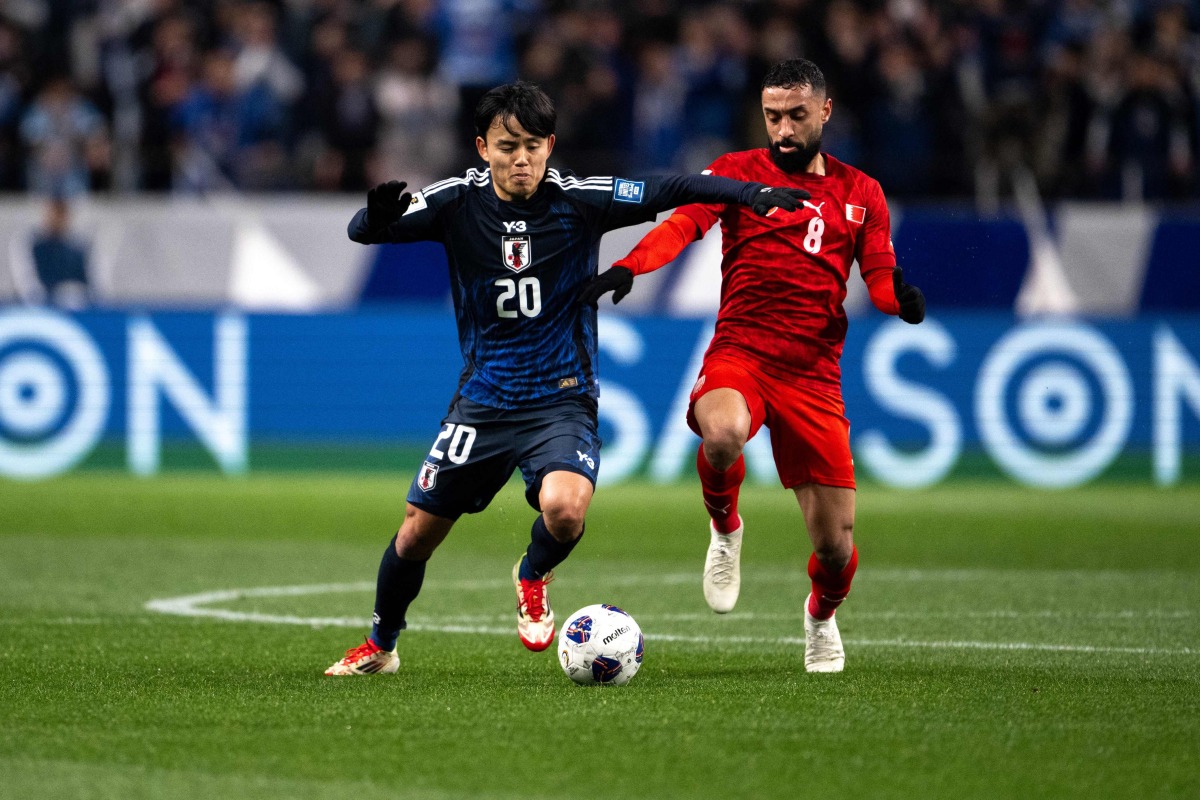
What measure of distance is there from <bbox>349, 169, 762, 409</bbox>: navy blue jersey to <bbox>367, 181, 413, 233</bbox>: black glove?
89mm

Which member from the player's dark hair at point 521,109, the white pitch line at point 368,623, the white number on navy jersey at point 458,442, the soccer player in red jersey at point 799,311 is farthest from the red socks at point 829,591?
the player's dark hair at point 521,109

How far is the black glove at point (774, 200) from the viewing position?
21.3 ft

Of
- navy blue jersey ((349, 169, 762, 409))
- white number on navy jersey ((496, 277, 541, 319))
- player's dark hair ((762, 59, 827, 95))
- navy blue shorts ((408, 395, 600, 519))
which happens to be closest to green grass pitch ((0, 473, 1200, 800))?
navy blue shorts ((408, 395, 600, 519))

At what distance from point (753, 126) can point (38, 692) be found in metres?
Answer: 12.1

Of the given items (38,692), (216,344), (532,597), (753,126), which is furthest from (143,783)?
(753,126)

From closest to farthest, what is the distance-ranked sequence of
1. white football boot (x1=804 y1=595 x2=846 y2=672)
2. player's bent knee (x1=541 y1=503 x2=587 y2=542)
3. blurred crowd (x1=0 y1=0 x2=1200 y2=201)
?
player's bent knee (x1=541 y1=503 x2=587 y2=542)
white football boot (x1=804 y1=595 x2=846 y2=672)
blurred crowd (x1=0 y1=0 x2=1200 y2=201)

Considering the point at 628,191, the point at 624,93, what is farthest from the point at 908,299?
the point at 624,93

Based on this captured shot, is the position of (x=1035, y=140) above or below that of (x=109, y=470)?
above

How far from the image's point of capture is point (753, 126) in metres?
17.4

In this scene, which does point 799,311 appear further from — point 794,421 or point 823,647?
point 823,647

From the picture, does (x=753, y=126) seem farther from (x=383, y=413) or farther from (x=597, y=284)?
(x=597, y=284)

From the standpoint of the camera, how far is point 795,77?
23.1 feet

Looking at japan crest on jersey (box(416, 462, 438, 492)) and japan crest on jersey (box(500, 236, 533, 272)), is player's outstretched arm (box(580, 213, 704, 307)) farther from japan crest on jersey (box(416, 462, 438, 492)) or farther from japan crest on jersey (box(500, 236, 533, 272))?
japan crest on jersey (box(416, 462, 438, 492))

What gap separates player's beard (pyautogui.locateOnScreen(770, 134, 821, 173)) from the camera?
7172 millimetres
